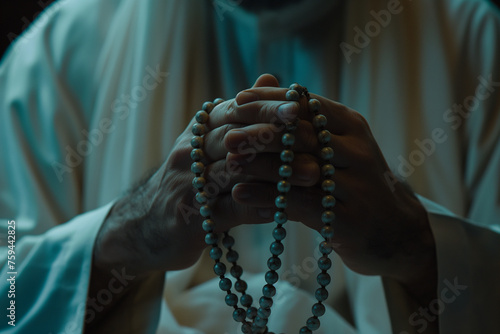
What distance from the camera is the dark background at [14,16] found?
65.9 inches

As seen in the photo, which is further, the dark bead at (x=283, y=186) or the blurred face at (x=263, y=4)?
the blurred face at (x=263, y=4)

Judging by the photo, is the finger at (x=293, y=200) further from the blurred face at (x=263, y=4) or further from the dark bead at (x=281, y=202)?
the blurred face at (x=263, y=4)

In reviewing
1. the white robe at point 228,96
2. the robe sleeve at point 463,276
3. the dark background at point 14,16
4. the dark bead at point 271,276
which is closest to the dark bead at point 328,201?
the dark bead at point 271,276

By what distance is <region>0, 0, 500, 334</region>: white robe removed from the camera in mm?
1054

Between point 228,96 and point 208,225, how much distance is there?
1.86 feet

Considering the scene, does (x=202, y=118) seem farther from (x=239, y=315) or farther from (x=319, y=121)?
(x=239, y=315)

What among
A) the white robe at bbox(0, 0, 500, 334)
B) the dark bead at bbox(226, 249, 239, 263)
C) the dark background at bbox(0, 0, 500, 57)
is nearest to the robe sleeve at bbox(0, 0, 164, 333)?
the white robe at bbox(0, 0, 500, 334)

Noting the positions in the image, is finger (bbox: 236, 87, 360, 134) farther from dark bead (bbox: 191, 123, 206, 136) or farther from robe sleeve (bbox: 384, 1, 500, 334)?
robe sleeve (bbox: 384, 1, 500, 334)

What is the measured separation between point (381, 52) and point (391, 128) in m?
0.17

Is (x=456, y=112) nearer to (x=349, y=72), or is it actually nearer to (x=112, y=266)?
(x=349, y=72)

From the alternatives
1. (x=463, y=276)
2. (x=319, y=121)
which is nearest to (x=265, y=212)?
(x=319, y=121)

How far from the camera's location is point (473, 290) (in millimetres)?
793

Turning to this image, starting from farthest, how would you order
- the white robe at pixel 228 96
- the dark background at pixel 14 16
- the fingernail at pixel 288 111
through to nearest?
1. the dark background at pixel 14 16
2. the white robe at pixel 228 96
3. the fingernail at pixel 288 111

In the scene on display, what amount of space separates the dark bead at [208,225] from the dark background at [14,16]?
131 cm
